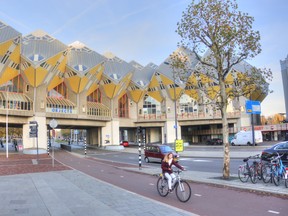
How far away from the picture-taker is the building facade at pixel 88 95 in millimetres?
45938

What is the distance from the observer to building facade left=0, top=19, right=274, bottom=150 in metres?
45.9

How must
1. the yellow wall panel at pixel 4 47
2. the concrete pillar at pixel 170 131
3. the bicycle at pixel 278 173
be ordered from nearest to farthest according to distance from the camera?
the bicycle at pixel 278 173 → the yellow wall panel at pixel 4 47 → the concrete pillar at pixel 170 131

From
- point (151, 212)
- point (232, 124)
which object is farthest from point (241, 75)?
point (232, 124)

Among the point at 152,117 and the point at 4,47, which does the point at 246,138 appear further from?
the point at 4,47

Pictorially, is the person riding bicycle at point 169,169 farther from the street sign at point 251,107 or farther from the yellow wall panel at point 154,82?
the yellow wall panel at point 154,82

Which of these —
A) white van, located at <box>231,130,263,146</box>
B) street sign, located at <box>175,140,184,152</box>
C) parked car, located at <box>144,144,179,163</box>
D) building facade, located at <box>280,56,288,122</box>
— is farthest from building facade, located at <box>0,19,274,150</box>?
building facade, located at <box>280,56,288,122</box>

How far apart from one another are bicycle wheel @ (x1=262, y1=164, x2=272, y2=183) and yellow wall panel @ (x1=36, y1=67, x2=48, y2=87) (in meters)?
41.9

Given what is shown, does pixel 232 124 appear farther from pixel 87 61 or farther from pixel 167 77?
pixel 87 61

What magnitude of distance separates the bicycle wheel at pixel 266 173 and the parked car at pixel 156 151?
12680 millimetres

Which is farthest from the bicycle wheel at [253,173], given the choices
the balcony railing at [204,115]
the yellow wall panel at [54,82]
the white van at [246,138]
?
the balcony railing at [204,115]

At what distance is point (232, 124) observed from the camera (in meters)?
62.1

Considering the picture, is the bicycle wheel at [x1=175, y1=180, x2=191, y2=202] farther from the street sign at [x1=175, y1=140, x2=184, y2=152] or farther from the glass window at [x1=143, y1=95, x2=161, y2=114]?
the glass window at [x1=143, y1=95, x2=161, y2=114]

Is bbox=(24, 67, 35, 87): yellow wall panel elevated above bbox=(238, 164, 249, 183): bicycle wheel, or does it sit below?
above

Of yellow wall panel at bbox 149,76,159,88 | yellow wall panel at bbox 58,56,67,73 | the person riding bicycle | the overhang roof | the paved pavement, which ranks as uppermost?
the overhang roof
